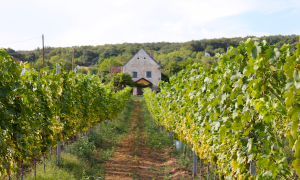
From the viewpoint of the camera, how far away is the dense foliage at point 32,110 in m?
3.20

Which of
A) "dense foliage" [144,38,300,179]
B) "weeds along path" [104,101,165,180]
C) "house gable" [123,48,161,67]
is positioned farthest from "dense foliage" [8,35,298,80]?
"dense foliage" [144,38,300,179]

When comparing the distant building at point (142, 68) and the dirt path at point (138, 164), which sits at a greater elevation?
the distant building at point (142, 68)

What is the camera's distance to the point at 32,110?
4156 mm

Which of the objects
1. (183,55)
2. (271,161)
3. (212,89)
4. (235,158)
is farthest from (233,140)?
(183,55)

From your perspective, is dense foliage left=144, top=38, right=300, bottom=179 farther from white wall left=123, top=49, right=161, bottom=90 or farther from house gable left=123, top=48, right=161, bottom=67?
house gable left=123, top=48, right=161, bottom=67

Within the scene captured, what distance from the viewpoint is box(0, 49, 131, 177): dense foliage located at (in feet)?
10.5

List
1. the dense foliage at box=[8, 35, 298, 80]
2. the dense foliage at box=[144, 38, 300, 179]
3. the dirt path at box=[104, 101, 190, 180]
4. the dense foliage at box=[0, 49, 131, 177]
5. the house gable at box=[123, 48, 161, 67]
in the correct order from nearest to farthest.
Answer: the dense foliage at box=[144, 38, 300, 179], the dense foliage at box=[0, 49, 131, 177], the dirt path at box=[104, 101, 190, 180], the house gable at box=[123, 48, 161, 67], the dense foliage at box=[8, 35, 298, 80]

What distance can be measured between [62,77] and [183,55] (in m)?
72.1

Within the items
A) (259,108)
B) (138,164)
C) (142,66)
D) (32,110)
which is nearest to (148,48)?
(142,66)

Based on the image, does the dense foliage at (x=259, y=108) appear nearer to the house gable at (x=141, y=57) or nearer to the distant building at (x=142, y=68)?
the distant building at (x=142, y=68)

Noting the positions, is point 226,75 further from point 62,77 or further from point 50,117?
point 62,77

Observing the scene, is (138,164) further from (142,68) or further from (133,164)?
(142,68)

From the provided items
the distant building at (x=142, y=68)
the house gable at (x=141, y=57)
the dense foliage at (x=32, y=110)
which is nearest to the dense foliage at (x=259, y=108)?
the dense foliage at (x=32, y=110)

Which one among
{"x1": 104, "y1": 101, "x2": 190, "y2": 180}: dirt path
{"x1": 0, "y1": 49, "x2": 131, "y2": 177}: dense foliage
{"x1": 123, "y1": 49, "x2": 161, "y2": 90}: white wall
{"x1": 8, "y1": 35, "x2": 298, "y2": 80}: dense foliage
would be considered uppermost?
{"x1": 8, "y1": 35, "x2": 298, "y2": 80}: dense foliage
